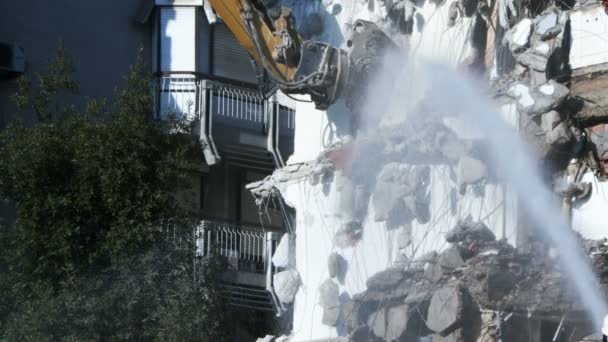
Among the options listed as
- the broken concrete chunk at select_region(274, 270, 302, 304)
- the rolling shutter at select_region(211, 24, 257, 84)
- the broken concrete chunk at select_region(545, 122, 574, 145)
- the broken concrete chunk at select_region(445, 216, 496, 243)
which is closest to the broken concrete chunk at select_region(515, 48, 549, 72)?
the broken concrete chunk at select_region(545, 122, 574, 145)

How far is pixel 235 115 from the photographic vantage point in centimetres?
2573

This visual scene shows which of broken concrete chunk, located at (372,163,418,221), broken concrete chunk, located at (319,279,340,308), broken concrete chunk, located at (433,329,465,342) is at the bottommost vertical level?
broken concrete chunk, located at (433,329,465,342)

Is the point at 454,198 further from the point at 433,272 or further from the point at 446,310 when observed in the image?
the point at 446,310

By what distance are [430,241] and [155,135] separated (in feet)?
18.3

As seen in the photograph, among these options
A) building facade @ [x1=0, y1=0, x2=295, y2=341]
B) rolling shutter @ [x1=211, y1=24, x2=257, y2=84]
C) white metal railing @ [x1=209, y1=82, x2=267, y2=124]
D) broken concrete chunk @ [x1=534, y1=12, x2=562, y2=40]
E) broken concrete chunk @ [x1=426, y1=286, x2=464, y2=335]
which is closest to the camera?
broken concrete chunk @ [x1=426, y1=286, x2=464, y2=335]

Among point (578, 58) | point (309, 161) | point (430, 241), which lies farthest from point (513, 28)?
point (309, 161)

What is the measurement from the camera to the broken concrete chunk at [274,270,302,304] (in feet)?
68.7

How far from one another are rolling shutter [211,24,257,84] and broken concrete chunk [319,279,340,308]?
7.21m

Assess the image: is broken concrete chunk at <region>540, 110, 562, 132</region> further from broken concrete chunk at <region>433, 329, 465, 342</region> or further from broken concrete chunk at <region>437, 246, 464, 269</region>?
broken concrete chunk at <region>433, 329, 465, 342</region>

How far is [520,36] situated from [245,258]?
8.43 m

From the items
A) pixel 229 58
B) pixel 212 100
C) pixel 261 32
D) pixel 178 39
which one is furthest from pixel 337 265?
pixel 178 39

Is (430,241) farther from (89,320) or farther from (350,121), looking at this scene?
(89,320)

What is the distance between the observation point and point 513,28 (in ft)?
57.8

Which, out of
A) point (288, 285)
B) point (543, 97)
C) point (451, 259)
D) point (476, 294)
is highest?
point (543, 97)
